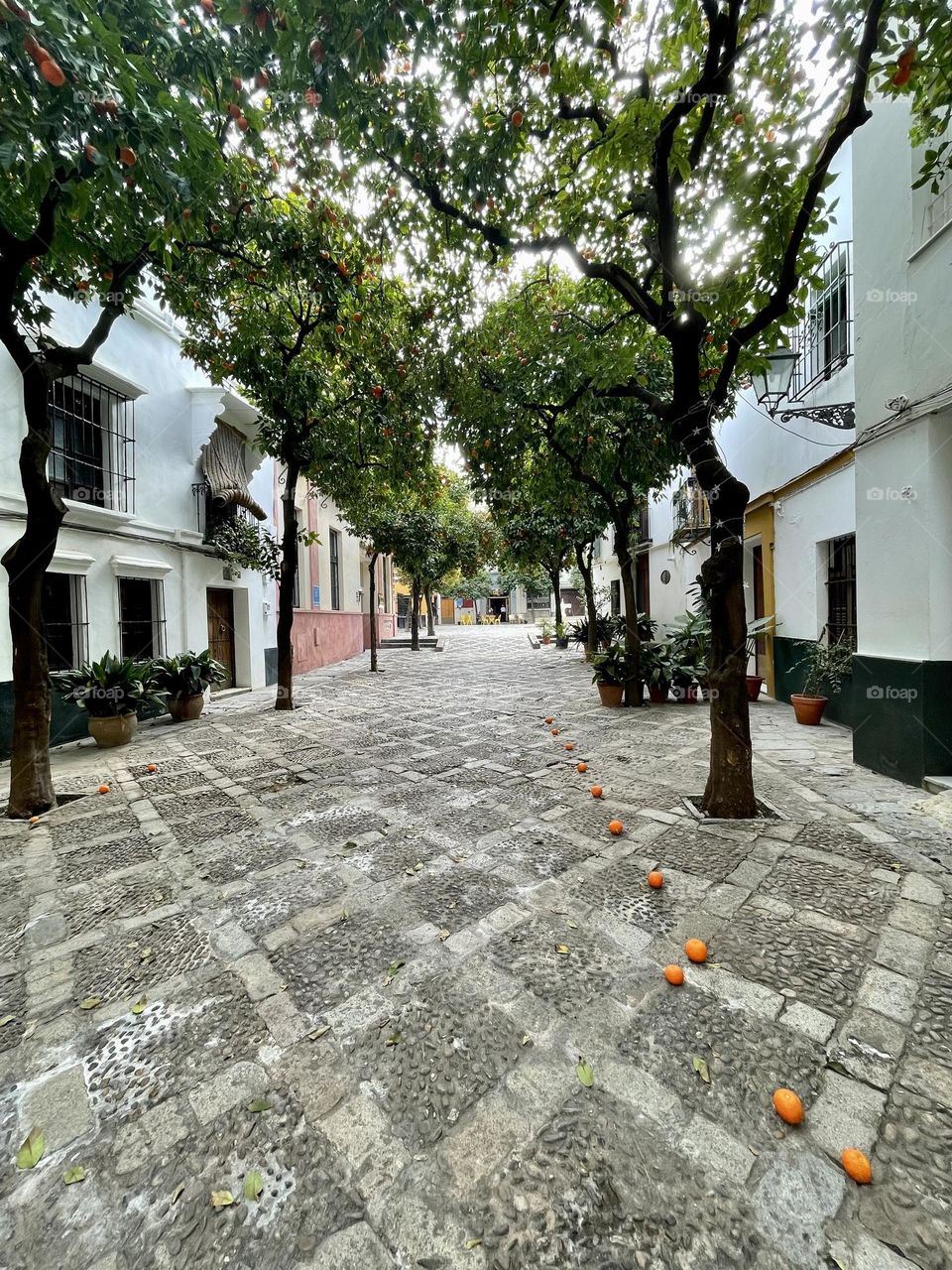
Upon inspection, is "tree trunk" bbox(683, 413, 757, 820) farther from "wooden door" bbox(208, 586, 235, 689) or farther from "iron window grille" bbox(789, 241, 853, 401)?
"wooden door" bbox(208, 586, 235, 689)

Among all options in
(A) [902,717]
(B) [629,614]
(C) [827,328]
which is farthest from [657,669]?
(C) [827,328]

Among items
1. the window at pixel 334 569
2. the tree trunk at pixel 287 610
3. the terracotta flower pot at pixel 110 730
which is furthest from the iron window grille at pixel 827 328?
the window at pixel 334 569

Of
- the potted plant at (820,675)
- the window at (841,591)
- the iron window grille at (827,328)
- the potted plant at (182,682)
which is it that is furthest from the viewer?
the potted plant at (182,682)

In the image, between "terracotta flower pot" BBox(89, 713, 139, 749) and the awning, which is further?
the awning

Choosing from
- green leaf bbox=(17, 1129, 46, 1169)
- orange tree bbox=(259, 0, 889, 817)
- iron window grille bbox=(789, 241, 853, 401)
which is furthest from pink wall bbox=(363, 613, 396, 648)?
green leaf bbox=(17, 1129, 46, 1169)

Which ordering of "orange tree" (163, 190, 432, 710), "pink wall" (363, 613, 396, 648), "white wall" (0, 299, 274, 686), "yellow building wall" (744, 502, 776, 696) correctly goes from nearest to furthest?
"orange tree" (163, 190, 432, 710), "white wall" (0, 299, 274, 686), "yellow building wall" (744, 502, 776, 696), "pink wall" (363, 613, 396, 648)

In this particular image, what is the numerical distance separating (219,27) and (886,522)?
585 centimetres

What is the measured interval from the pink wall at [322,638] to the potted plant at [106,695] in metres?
5.82

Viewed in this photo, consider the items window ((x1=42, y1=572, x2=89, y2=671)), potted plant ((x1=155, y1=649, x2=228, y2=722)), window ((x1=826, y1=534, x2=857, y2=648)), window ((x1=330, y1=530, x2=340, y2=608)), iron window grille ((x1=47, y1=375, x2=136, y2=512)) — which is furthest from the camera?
window ((x1=330, y1=530, x2=340, y2=608))

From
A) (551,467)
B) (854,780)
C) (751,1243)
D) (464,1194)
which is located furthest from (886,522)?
(464,1194)

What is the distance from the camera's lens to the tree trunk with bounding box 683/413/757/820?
3.40 metres

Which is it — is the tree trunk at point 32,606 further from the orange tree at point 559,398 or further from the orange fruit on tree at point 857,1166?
the orange fruit on tree at point 857,1166

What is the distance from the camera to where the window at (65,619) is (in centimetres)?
614

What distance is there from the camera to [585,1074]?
5.12 feet
